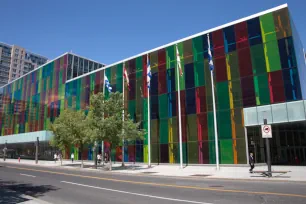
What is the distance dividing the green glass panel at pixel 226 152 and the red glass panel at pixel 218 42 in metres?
10.3

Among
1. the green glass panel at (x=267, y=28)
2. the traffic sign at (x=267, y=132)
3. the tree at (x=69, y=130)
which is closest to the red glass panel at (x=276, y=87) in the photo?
the green glass panel at (x=267, y=28)

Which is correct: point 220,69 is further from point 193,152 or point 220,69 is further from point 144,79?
point 144,79

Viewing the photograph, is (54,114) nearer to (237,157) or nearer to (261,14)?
(237,157)

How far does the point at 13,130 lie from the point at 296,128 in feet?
214

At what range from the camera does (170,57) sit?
3469cm

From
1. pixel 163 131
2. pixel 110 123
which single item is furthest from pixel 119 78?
pixel 110 123

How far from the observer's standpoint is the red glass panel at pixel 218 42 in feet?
97.9

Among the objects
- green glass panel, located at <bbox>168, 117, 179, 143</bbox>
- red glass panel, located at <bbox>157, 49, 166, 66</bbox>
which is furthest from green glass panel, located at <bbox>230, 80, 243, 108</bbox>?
red glass panel, located at <bbox>157, 49, 166, 66</bbox>

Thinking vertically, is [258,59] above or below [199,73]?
above

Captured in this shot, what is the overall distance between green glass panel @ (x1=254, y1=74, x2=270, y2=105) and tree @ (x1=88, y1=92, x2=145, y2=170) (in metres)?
13.4

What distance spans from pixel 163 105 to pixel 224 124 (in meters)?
9.18

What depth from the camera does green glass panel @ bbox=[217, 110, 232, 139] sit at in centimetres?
2777

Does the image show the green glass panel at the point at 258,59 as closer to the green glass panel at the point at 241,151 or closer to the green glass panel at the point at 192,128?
the green glass panel at the point at 241,151

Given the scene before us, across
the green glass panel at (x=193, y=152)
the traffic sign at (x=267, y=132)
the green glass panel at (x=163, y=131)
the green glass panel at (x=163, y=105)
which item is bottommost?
the green glass panel at (x=193, y=152)
